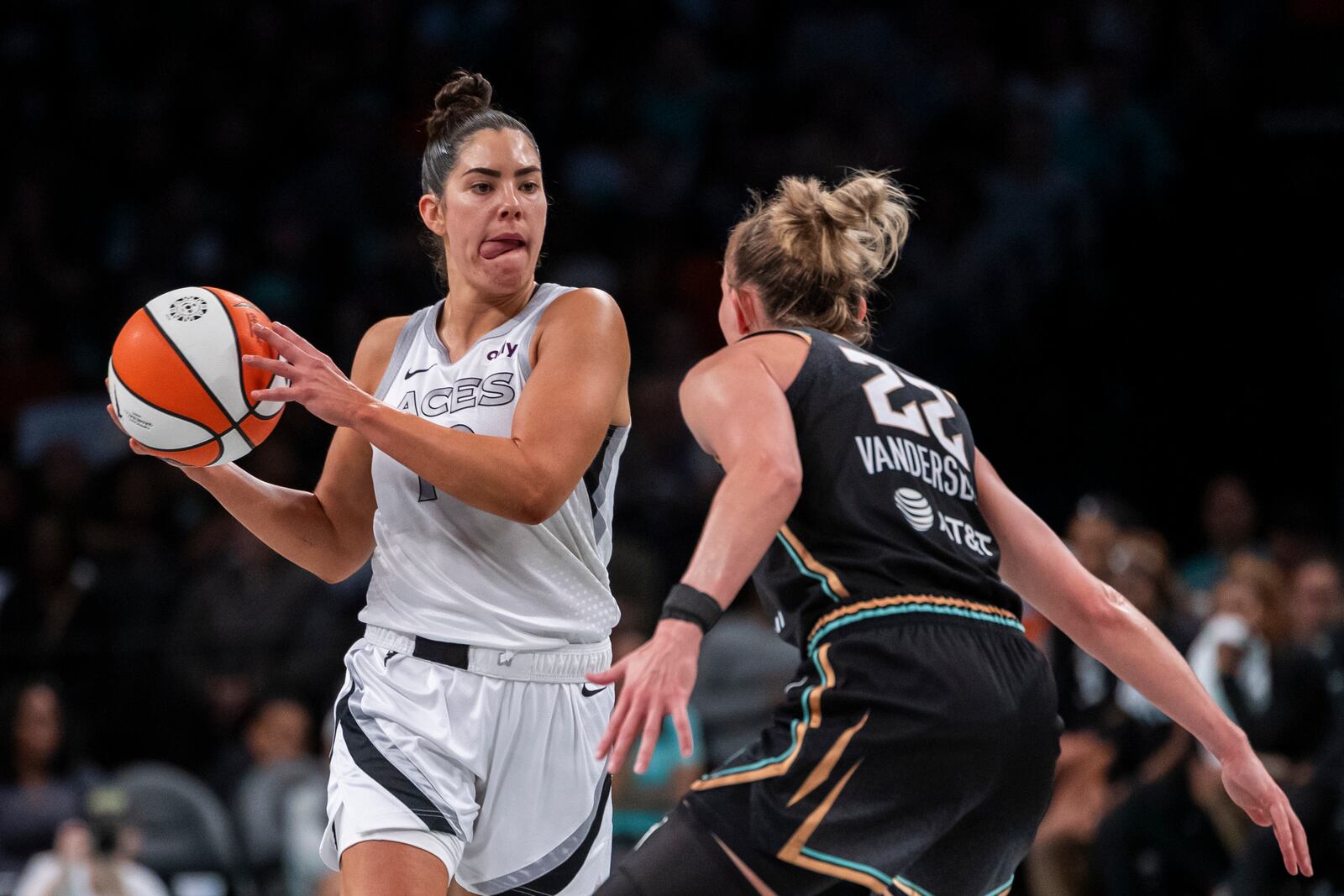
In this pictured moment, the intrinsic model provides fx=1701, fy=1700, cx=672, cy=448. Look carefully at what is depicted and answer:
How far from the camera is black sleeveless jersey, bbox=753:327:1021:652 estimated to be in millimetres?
3129

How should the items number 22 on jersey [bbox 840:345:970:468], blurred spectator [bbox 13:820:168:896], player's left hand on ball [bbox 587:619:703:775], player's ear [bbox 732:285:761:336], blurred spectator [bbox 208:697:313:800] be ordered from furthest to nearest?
blurred spectator [bbox 208:697:313:800]
blurred spectator [bbox 13:820:168:896]
player's ear [bbox 732:285:761:336]
number 22 on jersey [bbox 840:345:970:468]
player's left hand on ball [bbox 587:619:703:775]

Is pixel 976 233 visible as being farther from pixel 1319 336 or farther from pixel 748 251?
pixel 748 251

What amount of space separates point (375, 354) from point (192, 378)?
53cm

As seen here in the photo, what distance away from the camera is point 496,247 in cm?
392

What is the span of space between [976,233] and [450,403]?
26.9 ft

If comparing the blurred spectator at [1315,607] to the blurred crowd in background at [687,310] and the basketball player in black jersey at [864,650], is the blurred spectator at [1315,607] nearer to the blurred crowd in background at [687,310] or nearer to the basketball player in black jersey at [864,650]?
the blurred crowd in background at [687,310]

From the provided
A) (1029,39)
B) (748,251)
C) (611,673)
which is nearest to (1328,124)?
(1029,39)

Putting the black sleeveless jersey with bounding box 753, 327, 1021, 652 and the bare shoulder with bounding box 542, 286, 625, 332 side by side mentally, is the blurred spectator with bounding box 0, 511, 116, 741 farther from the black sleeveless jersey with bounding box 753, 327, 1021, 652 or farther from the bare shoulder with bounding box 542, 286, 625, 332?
the black sleeveless jersey with bounding box 753, 327, 1021, 652

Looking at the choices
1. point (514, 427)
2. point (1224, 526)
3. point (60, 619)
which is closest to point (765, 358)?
point (514, 427)

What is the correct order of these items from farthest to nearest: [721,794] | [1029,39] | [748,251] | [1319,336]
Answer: [1029,39]
[1319,336]
[748,251]
[721,794]

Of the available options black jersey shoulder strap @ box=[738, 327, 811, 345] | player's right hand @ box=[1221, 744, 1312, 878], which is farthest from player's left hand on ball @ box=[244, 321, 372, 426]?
player's right hand @ box=[1221, 744, 1312, 878]

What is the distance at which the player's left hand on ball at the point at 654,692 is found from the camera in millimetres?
2762

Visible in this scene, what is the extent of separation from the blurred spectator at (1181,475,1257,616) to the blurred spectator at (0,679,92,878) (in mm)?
6138

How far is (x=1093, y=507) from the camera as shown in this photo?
853 cm
